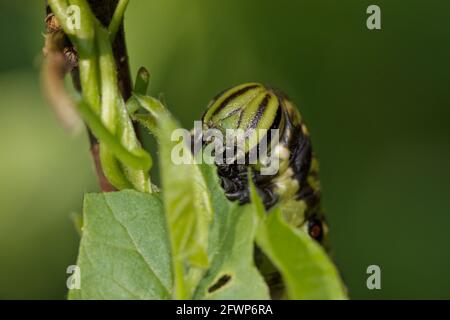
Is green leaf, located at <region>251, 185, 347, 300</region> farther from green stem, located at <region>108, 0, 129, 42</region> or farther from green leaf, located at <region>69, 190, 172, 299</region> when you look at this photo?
green stem, located at <region>108, 0, 129, 42</region>

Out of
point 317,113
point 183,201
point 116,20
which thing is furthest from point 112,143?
point 317,113

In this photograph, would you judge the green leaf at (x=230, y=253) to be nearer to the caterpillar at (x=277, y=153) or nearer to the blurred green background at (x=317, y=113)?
the caterpillar at (x=277, y=153)

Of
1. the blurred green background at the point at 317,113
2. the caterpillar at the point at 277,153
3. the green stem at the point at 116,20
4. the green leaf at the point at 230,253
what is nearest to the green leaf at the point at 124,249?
the green leaf at the point at 230,253

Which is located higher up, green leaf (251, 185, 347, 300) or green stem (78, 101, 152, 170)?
green stem (78, 101, 152, 170)

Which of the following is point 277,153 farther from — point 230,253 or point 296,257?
point 296,257

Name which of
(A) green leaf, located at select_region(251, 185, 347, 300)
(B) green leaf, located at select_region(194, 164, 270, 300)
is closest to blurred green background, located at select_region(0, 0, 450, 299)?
(B) green leaf, located at select_region(194, 164, 270, 300)
